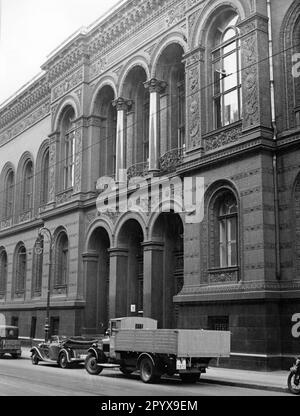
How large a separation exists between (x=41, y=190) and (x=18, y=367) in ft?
59.6

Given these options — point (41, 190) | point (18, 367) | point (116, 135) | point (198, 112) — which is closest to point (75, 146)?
point (116, 135)

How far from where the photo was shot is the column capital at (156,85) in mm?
28878

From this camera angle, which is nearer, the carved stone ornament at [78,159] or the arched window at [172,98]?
the arched window at [172,98]

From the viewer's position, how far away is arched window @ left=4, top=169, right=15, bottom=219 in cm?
4497

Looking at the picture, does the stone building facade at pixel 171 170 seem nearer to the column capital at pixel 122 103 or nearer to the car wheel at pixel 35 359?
the column capital at pixel 122 103

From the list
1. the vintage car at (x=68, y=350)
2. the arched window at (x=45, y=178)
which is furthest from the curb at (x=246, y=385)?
the arched window at (x=45, y=178)

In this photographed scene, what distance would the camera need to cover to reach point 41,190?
40.3 m

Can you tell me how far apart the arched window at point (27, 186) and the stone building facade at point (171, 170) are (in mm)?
110

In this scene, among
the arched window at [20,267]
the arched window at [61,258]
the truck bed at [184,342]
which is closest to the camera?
the truck bed at [184,342]

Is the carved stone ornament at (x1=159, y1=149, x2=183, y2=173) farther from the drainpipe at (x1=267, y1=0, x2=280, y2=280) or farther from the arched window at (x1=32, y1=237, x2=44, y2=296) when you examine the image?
the arched window at (x1=32, y1=237, x2=44, y2=296)

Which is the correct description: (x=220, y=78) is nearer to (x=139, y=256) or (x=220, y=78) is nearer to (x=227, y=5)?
(x=227, y=5)

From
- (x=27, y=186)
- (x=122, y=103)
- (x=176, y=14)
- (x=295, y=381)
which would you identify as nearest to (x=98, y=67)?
(x=122, y=103)

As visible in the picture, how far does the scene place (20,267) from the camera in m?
42.2

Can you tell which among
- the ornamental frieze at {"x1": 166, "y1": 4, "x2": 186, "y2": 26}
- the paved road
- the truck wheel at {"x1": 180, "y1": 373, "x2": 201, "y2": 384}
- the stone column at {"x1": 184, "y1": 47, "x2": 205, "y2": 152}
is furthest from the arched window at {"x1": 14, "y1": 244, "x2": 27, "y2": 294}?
the truck wheel at {"x1": 180, "y1": 373, "x2": 201, "y2": 384}
